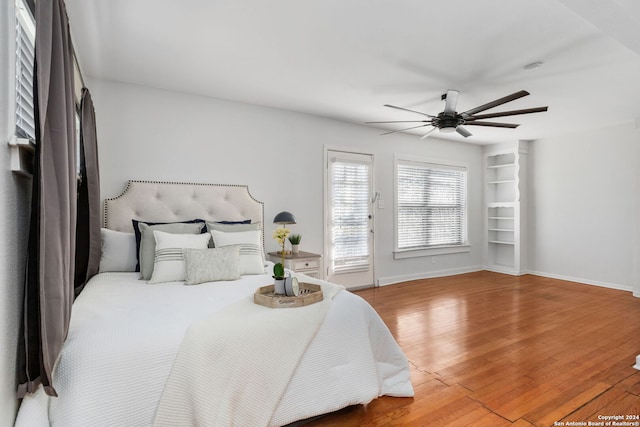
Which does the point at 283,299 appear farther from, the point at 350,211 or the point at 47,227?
the point at 350,211

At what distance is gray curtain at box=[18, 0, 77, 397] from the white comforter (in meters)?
0.10

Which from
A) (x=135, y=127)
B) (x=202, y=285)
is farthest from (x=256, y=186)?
(x=202, y=285)

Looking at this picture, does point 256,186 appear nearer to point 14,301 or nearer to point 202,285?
point 202,285

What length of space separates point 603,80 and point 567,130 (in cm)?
246

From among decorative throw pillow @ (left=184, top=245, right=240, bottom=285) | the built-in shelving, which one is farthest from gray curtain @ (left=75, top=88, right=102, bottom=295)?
the built-in shelving

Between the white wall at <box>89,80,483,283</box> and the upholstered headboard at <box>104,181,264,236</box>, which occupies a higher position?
the white wall at <box>89,80,483,283</box>

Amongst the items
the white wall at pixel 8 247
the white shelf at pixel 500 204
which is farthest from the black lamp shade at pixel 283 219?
the white shelf at pixel 500 204

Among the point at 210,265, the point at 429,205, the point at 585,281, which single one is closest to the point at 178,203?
the point at 210,265

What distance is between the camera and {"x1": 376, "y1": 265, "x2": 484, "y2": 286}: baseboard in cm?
537

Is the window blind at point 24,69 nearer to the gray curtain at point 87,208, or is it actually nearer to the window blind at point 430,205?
the gray curtain at point 87,208

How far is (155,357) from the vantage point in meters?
1.47

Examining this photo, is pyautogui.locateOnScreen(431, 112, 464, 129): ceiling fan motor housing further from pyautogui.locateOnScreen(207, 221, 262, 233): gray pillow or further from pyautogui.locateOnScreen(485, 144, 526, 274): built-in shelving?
pyautogui.locateOnScreen(485, 144, 526, 274): built-in shelving

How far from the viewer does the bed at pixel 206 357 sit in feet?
4.50

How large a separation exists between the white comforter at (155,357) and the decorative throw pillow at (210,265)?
4.0 inches
